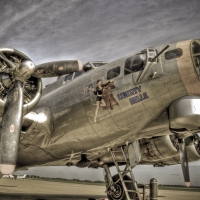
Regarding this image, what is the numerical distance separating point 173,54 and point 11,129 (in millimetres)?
4960

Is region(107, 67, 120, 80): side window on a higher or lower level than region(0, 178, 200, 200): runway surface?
higher

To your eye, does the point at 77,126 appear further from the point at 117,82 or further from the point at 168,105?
the point at 168,105

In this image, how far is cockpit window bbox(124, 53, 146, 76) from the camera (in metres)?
7.29

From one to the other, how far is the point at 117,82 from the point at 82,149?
2887 mm

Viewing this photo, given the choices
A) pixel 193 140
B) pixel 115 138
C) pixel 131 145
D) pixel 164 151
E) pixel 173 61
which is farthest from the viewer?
pixel 193 140

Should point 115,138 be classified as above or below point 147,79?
below

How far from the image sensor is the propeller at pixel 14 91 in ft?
21.2

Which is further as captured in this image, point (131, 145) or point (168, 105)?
point (131, 145)

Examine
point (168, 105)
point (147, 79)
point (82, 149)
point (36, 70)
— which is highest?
point (36, 70)

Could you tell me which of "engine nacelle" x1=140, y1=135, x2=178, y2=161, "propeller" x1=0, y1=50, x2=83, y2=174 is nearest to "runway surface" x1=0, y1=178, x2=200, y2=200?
"engine nacelle" x1=140, y1=135, x2=178, y2=161

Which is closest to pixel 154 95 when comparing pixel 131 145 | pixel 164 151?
pixel 131 145

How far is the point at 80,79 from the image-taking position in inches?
350

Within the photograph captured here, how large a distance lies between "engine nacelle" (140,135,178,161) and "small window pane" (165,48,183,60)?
484 centimetres

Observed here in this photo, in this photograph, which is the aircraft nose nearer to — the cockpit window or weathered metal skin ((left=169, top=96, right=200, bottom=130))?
weathered metal skin ((left=169, top=96, right=200, bottom=130))
